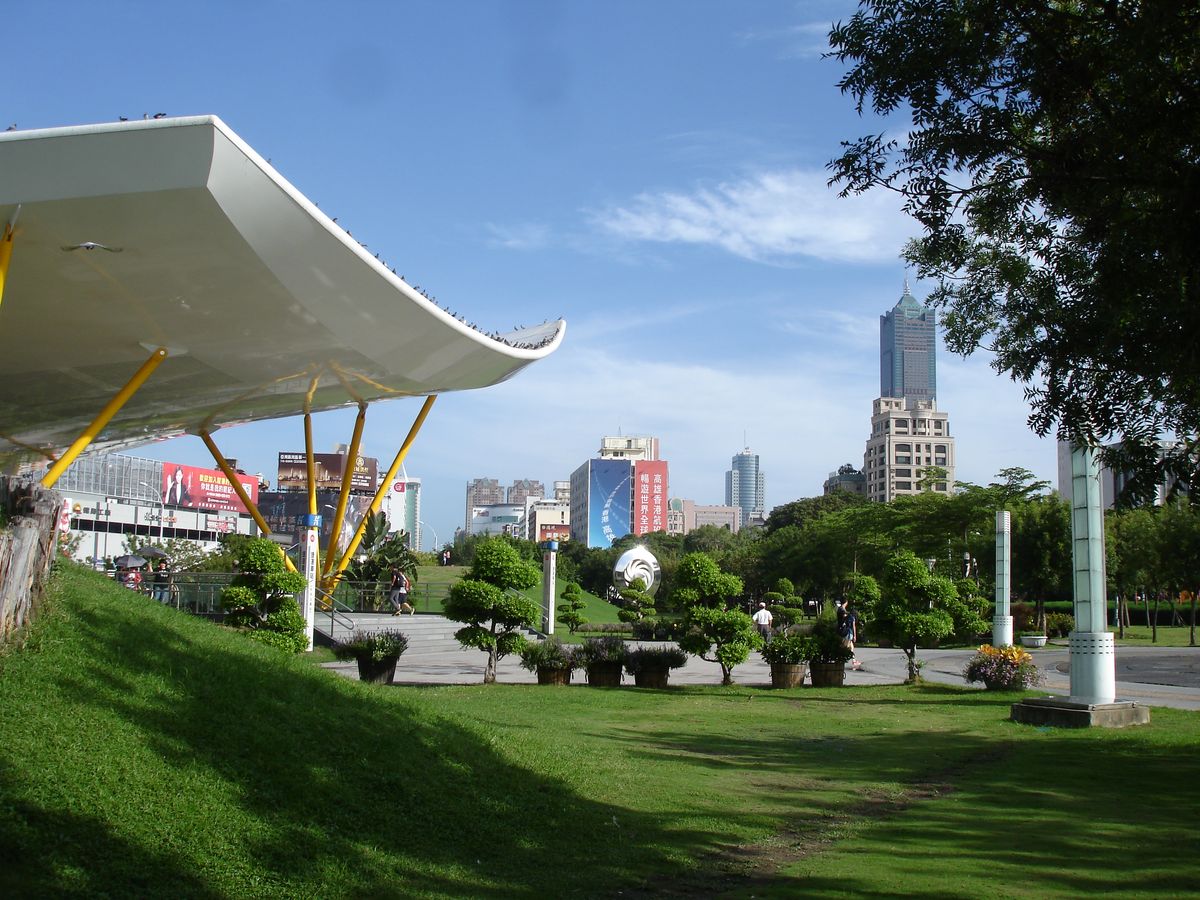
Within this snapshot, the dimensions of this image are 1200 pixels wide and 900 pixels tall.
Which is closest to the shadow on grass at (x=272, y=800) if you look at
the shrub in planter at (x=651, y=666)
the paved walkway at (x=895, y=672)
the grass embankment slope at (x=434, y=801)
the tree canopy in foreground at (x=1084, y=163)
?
the grass embankment slope at (x=434, y=801)

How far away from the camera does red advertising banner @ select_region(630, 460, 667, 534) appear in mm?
168875

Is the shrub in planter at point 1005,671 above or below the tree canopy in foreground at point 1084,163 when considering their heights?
below

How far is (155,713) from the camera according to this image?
6.68m

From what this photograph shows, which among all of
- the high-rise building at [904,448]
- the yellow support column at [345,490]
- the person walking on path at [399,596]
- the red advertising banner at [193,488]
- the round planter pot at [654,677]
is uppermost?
the high-rise building at [904,448]

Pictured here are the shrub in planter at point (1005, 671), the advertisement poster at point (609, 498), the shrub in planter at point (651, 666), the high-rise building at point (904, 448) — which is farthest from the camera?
the advertisement poster at point (609, 498)

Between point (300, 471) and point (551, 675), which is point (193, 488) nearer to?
point (300, 471)

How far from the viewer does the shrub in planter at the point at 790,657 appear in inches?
770

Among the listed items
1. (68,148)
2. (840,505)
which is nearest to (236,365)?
(68,148)

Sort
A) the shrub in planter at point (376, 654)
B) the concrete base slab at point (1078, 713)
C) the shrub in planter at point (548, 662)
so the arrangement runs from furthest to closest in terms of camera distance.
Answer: the shrub in planter at point (548, 662) < the shrub in planter at point (376, 654) < the concrete base slab at point (1078, 713)

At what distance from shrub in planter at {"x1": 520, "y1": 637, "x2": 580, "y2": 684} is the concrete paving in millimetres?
869

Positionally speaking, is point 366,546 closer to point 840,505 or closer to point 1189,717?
point 1189,717

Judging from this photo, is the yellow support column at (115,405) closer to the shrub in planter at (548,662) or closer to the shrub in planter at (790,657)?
the shrub in planter at (548,662)

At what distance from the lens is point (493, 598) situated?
59.4 ft

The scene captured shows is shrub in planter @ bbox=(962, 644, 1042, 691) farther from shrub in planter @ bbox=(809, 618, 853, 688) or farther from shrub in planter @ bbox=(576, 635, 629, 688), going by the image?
shrub in planter @ bbox=(576, 635, 629, 688)
